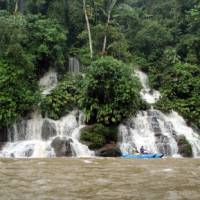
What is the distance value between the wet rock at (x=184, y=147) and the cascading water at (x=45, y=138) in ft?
15.3

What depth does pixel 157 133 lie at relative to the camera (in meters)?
19.7

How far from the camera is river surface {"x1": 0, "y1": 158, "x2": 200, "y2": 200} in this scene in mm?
7637

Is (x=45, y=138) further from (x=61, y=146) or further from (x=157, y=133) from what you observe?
(x=157, y=133)

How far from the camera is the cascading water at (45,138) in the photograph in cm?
1717

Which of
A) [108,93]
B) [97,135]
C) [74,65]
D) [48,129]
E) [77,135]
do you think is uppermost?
[74,65]

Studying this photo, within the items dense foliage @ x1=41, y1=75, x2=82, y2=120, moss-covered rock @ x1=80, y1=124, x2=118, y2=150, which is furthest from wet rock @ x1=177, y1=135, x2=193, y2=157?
dense foliage @ x1=41, y1=75, x2=82, y2=120

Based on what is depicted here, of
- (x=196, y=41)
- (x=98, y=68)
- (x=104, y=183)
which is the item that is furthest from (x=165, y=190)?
(x=196, y=41)

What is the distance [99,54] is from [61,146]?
11.8m

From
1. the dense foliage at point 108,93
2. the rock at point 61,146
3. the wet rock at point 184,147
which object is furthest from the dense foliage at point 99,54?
the wet rock at point 184,147

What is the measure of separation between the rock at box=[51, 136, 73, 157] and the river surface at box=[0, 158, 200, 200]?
4382mm

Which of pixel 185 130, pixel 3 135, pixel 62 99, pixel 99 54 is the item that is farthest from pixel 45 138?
pixel 99 54

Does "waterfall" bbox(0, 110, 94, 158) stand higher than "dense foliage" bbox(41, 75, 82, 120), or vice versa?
"dense foliage" bbox(41, 75, 82, 120)

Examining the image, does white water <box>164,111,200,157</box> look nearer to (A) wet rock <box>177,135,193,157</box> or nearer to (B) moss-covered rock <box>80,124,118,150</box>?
(A) wet rock <box>177,135,193,157</box>

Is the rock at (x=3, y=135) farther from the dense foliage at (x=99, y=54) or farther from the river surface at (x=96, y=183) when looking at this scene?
the river surface at (x=96, y=183)
